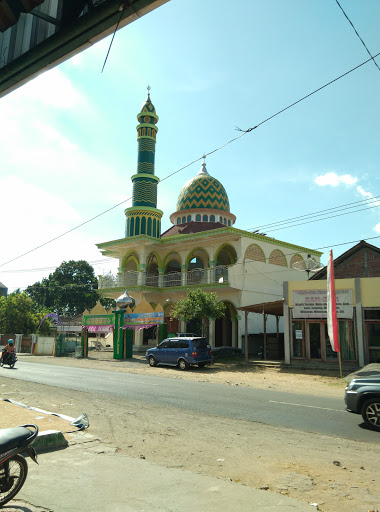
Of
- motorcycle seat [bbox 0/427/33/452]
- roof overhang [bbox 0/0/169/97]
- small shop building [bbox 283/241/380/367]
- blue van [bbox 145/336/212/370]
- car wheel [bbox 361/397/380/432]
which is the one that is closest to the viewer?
roof overhang [bbox 0/0/169/97]

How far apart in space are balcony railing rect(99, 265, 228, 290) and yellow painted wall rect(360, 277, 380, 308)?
428 inches

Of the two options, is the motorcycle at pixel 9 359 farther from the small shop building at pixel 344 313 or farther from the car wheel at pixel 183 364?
the small shop building at pixel 344 313

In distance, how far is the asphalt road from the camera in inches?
345

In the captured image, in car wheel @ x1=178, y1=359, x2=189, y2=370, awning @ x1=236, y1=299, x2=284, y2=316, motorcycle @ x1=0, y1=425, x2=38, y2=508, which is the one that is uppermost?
awning @ x1=236, y1=299, x2=284, y2=316

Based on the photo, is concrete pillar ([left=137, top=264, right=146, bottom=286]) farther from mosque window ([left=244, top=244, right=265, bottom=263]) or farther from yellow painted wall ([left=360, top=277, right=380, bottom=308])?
yellow painted wall ([left=360, top=277, right=380, bottom=308])

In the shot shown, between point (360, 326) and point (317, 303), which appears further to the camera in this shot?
point (317, 303)

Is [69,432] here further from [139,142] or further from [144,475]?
[139,142]

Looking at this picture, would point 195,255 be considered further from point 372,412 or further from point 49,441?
point 49,441

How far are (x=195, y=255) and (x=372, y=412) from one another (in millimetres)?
29215

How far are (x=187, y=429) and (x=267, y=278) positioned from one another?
83.2 feet

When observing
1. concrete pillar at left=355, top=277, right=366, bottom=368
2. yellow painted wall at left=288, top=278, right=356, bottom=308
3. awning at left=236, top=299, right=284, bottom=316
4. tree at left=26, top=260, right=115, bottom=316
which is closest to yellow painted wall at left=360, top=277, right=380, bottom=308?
concrete pillar at left=355, top=277, right=366, bottom=368

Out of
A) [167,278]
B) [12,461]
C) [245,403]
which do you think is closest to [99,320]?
[167,278]

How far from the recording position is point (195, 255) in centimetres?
3738

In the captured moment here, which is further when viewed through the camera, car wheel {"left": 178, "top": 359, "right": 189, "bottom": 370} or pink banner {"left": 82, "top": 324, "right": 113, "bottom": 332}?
pink banner {"left": 82, "top": 324, "right": 113, "bottom": 332}
